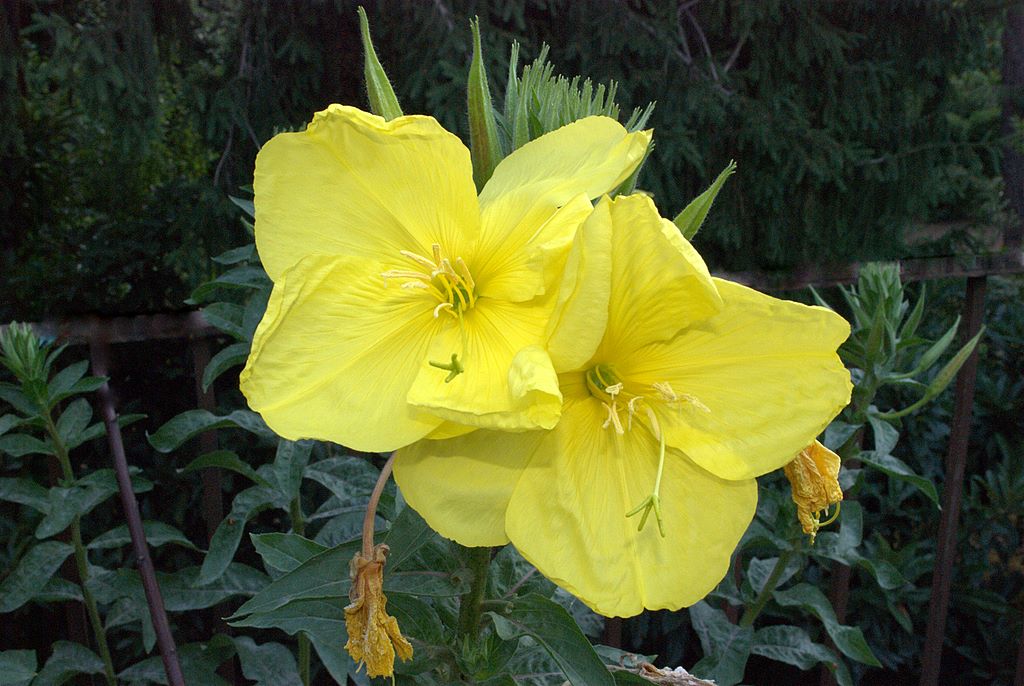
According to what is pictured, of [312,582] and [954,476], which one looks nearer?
[312,582]

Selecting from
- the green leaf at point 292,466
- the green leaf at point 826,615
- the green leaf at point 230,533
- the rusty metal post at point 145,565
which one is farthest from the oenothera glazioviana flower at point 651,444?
the green leaf at point 826,615

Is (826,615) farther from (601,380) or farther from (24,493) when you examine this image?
(24,493)

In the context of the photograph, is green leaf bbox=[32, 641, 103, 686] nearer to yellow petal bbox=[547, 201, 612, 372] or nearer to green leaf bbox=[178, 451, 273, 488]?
green leaf bbox=[178, 451, 273, 488]

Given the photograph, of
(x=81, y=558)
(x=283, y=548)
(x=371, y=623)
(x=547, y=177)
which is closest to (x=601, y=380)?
(x=547, y=177)

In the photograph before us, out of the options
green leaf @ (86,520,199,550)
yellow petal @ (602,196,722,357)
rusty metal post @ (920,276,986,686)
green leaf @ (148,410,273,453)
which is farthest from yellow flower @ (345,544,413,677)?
rusty metal post @ (920,276,986,686)

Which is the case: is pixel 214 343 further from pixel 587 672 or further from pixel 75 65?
pixel 587 672

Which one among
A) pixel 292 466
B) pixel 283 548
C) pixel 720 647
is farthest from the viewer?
pixel 720 647

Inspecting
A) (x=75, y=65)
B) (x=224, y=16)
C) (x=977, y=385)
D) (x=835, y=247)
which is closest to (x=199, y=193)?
(x=75, y=65)
